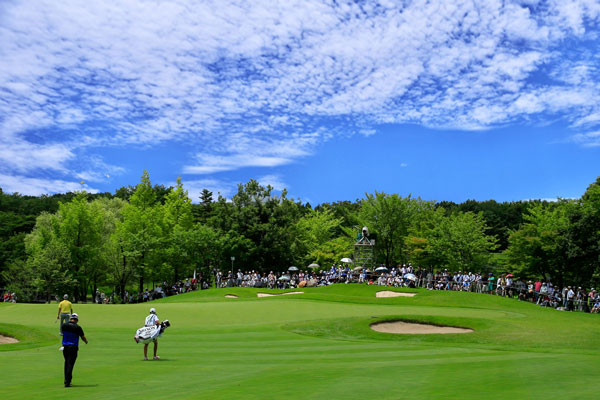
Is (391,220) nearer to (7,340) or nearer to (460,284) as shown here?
(460,284)

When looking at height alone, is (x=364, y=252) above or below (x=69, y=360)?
above

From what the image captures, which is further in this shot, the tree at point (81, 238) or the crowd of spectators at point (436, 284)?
the tree at point (81, 238)

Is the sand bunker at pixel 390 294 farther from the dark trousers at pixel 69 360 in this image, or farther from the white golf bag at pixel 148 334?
the dark trousers at pixel 69 360

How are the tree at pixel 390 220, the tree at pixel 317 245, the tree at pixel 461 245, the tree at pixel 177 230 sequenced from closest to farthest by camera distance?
1. the tree at pixel 461 245
2. the tree at pixel 177 230
3. the tree at pixel 390 220
4. the tree at pixel 317 245

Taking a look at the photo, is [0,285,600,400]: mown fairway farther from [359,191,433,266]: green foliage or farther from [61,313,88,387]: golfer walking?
[359,191,433,266]: green foliage

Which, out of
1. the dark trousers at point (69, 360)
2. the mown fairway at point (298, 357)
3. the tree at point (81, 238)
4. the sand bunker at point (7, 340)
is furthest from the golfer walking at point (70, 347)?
the tree at point (81, 238)

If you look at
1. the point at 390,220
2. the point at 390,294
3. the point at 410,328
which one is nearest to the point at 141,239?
the point at 390,294

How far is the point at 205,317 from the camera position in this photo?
93.9 ft

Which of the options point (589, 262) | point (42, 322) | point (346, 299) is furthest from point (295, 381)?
point (589, 262)

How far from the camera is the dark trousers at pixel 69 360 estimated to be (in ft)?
38.3

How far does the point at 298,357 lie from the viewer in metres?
16.3

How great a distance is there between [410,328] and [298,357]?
10.9 meters

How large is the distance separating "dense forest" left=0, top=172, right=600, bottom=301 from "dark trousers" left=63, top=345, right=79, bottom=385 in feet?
141

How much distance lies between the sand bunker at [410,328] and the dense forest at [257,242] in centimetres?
2442
